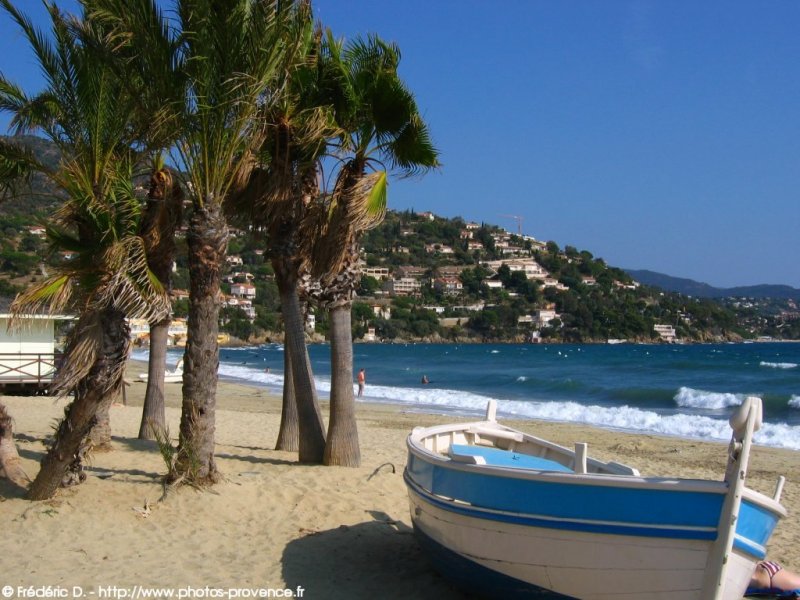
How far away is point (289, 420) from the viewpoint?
39.8 ft

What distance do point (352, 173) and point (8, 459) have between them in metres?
5.32

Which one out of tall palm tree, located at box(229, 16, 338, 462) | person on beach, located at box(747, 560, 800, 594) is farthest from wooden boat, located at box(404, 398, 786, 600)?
tall palm tree, located at box(229, 16, 338, 462)

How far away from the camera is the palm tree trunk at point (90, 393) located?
7820 millimetres

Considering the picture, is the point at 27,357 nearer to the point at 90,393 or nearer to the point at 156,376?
the point at 156,376

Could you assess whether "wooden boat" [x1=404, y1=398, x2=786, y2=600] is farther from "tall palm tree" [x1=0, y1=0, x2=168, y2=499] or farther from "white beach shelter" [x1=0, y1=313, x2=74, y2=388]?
"white beach shelter" [x1=0, y1=313, x2=74, y2=388]

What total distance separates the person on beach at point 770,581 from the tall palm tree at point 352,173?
5415 millimetres

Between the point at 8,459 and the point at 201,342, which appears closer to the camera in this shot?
the point at 201,342

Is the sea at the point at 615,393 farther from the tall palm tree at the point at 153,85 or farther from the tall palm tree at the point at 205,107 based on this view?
the tall palm tree at the point at 153,85

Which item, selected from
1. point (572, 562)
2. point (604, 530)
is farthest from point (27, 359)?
point (604, 530)

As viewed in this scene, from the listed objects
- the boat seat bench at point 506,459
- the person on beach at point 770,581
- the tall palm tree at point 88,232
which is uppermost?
the tall palm tree at point 88,232

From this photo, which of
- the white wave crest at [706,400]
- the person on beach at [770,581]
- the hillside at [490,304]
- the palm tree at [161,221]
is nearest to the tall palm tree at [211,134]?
the palm tree at [161,221]

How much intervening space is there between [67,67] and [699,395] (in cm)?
3116

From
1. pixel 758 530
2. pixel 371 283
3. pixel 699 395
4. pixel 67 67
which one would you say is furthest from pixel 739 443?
pixel 371 283

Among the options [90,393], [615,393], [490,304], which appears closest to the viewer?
[90,393]
